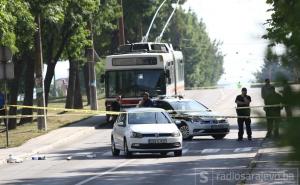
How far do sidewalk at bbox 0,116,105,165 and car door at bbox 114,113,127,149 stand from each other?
3.14 m

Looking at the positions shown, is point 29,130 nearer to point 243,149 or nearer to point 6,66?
point 6,66

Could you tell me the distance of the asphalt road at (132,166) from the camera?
15.0 metres

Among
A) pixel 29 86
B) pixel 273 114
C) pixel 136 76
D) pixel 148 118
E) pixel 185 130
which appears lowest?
pixel 185 130

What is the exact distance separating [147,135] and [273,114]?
17543mm

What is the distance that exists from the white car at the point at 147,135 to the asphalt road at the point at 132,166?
0.94 feet

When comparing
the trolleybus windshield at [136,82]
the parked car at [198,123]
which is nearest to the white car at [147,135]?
the parked car at [198,123]

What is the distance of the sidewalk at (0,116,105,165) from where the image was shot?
2398 centimetres

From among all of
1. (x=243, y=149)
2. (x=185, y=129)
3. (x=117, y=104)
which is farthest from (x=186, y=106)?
(x=117, y=104)

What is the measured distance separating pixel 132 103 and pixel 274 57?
3085 centimetres

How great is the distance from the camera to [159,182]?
1399 centimetres

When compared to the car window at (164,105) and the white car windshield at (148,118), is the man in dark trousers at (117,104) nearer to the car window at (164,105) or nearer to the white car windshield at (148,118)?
the car window at (164,105)

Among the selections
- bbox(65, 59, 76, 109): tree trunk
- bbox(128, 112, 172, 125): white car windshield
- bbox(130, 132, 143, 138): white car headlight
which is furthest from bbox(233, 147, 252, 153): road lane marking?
bbox(65, 59, 76, 109): tree trunk

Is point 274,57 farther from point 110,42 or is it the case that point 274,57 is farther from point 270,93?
point 110,42

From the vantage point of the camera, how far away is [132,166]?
59.4ft
